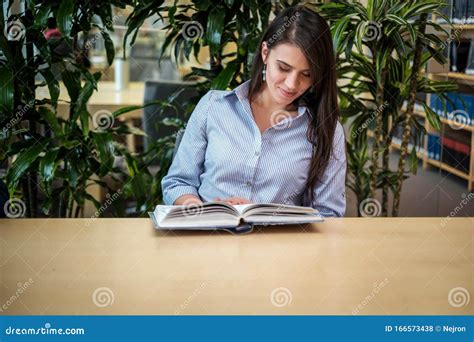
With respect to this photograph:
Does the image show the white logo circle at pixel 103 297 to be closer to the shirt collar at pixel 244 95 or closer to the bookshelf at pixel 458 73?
the shirt collar at pixel 244 95

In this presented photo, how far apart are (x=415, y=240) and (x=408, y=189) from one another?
2026 millimetres

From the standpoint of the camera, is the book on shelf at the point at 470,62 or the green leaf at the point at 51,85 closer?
the green leaf at the point at 51,85

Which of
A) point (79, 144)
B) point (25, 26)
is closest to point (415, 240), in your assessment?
point (79, 144)

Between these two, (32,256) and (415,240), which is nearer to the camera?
(32,256)

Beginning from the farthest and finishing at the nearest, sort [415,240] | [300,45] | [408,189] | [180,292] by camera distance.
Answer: [408,189] < [300,45] < [415,240] < [180,292]

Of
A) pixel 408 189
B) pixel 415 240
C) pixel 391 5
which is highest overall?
pixel 391 5

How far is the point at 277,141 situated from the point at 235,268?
0.75 m

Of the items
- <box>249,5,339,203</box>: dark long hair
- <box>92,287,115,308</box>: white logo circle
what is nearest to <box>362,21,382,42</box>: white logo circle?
<box>249,5,339,203</box>: dark long hair

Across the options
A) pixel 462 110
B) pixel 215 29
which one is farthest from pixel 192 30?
pixel 462 110

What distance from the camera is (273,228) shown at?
67.6 inches

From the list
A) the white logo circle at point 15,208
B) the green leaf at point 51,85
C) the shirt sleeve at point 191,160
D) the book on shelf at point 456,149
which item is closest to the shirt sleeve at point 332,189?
the shirt sleeve at point 191,160

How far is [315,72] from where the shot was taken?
6.51ft

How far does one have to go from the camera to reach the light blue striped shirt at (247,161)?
2047 mm
